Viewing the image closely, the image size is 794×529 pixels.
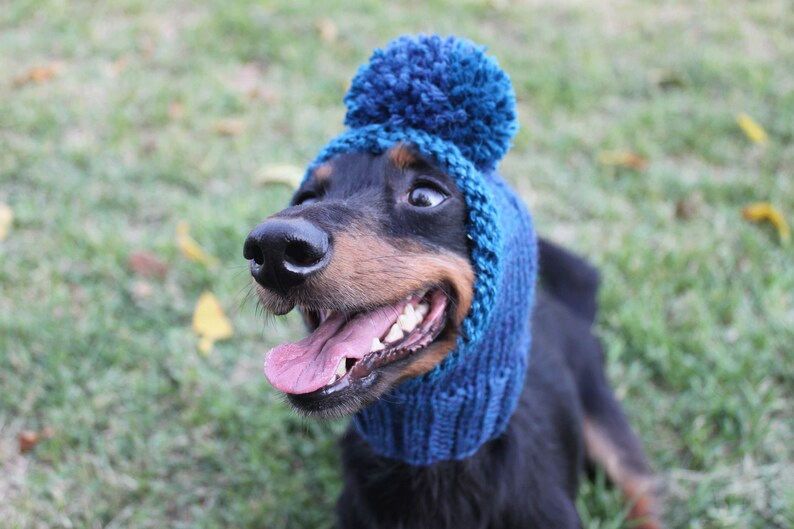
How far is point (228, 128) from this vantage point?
14.6ft

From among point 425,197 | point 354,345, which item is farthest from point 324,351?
point 425,197

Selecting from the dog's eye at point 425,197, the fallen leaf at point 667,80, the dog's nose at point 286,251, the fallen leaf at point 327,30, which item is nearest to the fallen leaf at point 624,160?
the fallen leaf at point 667,80

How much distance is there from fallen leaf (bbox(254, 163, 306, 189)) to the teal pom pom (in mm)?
2066

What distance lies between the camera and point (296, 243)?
4.75 feet

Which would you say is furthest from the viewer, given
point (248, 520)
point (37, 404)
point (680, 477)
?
point (37, 404)

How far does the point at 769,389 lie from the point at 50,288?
320 cm

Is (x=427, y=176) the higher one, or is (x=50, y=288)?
(x=427, y=176)

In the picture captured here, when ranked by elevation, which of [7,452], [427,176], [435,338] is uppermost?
[427,176]

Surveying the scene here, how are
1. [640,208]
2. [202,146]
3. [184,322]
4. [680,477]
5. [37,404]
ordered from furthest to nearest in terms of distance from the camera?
[202,146] < [640,208] < [184,322] < [37,404] < [680,477]

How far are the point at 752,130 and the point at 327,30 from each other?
3151 mm

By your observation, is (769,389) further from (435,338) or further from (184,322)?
(184,322)

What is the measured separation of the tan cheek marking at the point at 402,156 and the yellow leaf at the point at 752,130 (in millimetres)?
3366

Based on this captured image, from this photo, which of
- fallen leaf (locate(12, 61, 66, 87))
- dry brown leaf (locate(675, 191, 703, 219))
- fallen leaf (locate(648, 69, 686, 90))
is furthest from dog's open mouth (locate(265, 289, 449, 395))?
fallen leaf (locate(12, 61, 66, 87))

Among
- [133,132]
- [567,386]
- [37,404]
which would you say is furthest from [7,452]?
[133,132]
